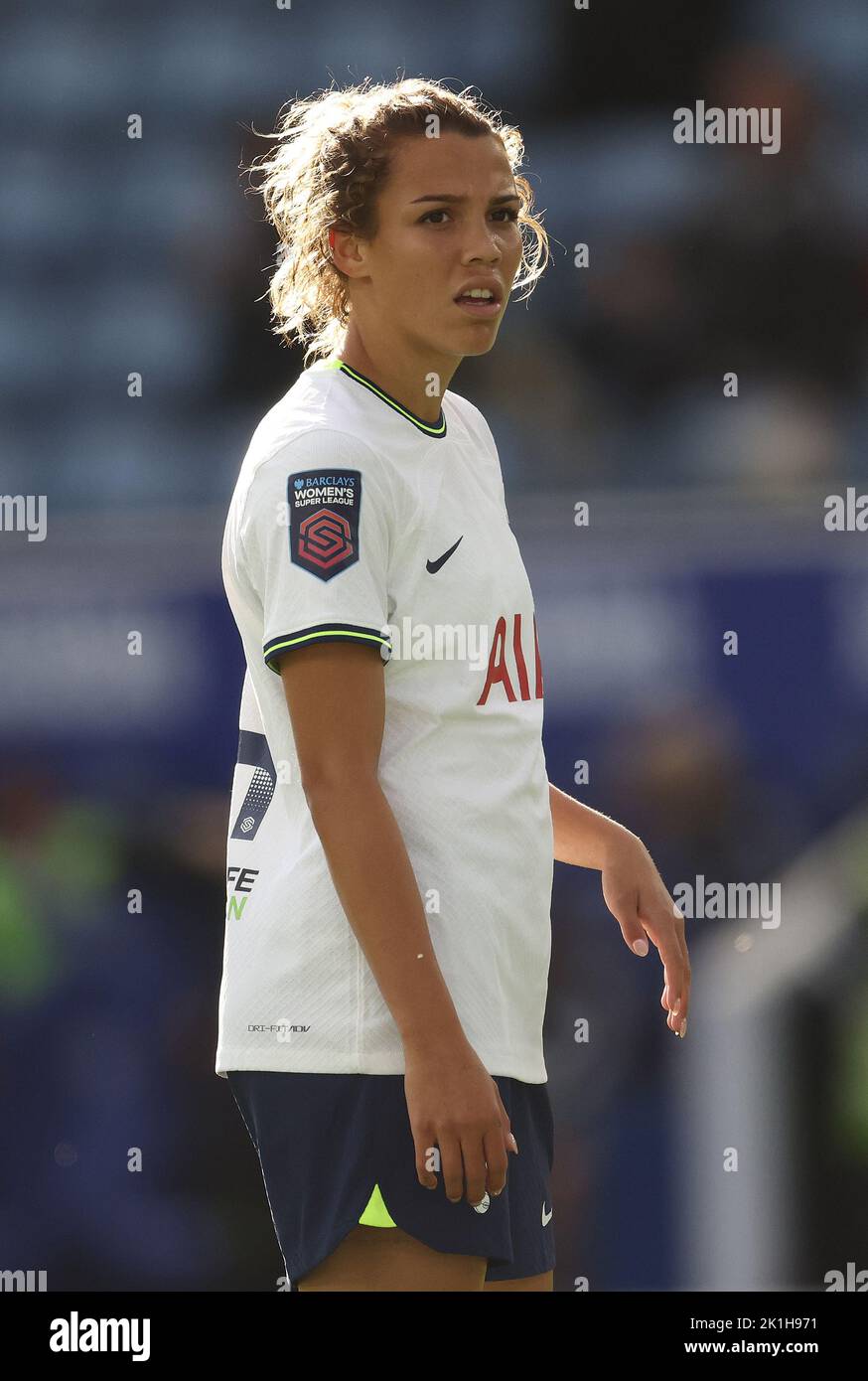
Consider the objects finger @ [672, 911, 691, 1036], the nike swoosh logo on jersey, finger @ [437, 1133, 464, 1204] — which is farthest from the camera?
finger @ [672, 911, 691, 1036]

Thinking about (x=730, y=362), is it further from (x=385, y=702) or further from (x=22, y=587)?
(x=385, y=702)

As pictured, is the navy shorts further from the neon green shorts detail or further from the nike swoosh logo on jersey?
the nike swoosh logo on jersey

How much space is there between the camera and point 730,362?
9.90 ft

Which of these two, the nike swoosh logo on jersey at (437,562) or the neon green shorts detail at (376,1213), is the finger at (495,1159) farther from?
the nike swoosh logo on jersey at (437,562)

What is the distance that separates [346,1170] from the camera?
1.29 meters

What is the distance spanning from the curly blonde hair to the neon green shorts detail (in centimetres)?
70

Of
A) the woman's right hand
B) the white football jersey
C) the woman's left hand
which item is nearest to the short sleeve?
the white football jersey

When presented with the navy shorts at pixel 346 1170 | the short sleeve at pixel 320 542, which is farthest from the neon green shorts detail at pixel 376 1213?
the short sleeve at pixel 320 542

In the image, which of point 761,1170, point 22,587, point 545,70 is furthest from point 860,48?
point 761,1170

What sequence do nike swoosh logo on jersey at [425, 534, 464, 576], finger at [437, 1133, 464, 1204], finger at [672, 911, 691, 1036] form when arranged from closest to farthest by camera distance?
finger at [437, 1133, 464, 1204]
nike swoosh logo on jersey at [425, 534, 464, 576]
finger at [672, 911, 691, 1036]

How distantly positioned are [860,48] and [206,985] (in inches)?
76.1

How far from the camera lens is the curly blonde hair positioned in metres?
1.44

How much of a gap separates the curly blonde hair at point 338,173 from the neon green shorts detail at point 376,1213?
27.5 inches

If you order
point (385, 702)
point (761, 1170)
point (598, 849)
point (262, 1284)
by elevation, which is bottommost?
point (262, 1284)
